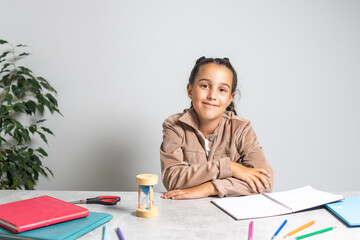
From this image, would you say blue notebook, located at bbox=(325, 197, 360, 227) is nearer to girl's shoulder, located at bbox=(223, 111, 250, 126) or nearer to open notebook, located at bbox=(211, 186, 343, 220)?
open notebook, located at bbox=(211, 186, 343, 220)

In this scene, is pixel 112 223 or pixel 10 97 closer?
pixel 112 223

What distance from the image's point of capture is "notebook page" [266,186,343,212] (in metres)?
1.02

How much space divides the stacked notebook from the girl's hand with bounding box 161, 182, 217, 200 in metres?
0.29

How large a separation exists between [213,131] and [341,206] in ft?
2.19

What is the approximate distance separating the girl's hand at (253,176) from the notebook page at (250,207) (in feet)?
0.48

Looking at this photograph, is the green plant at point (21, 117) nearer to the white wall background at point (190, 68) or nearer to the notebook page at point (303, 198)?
the white wall background at point (190, 68)

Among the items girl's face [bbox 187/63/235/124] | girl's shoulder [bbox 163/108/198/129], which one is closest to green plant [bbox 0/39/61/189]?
girl's shoulder [bbox 163/108/198/129]

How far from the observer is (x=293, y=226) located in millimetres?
880

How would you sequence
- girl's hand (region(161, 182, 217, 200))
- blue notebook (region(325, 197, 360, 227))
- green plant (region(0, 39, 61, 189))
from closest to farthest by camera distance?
blue notebook (region(325, 197, 360, 227)) → girl's hand (region(161, 182, 217, 200)) → green plant (region(0, 39, 61, 189))

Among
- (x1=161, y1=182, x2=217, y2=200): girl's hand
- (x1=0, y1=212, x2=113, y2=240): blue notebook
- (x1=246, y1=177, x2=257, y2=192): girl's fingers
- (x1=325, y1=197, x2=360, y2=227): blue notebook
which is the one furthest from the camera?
(x1=246, y1=177, x2=257, y2=192): girl's fingers

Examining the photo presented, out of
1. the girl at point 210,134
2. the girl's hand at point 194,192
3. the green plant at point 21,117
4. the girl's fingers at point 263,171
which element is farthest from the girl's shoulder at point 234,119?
the green plant at point 21,117

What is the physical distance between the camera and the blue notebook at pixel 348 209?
2.95 feet

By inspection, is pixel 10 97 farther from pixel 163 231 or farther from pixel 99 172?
pixel 163 231

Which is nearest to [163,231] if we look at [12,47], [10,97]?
[10,97]
